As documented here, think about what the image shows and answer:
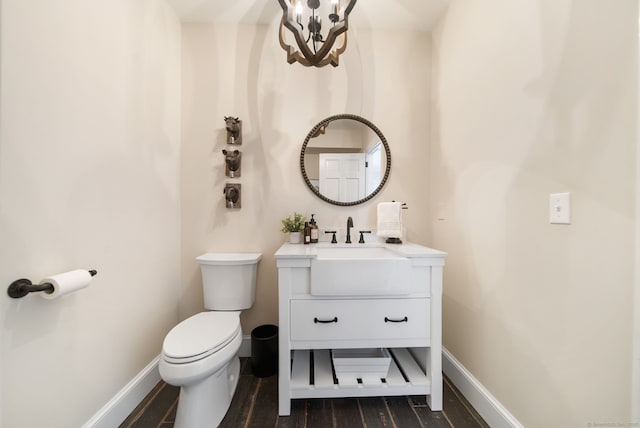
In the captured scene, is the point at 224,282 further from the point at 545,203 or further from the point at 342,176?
the point at 545,203

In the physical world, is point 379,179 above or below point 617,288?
above

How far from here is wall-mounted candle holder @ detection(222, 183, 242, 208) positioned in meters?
1.87

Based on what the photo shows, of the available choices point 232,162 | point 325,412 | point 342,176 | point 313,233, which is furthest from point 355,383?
point 232,162

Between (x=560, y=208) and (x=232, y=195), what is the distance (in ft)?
6.00

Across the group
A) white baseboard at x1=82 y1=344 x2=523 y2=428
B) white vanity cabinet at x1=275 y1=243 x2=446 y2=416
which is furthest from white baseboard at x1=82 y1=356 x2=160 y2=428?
white vanity cabinet at x1=275 y1=243 x2=446 y2=416

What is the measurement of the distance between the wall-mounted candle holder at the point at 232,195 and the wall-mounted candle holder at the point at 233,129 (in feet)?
1.10

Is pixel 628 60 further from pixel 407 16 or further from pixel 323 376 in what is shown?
pixel 323 376

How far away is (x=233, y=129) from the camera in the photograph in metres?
1.88

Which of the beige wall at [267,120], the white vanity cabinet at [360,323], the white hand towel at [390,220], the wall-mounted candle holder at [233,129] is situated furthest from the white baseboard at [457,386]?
the wall-mounted candle holder at [233,129]

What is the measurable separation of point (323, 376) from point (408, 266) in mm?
810

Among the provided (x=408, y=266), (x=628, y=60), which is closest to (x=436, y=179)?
(x=408, y=266)

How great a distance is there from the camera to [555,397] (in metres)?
0.98

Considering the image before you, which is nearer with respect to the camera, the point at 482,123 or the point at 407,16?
the point at 482,123

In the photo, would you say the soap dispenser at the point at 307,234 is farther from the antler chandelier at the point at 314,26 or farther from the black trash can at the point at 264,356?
the antler chandelier at the point at 314,26
